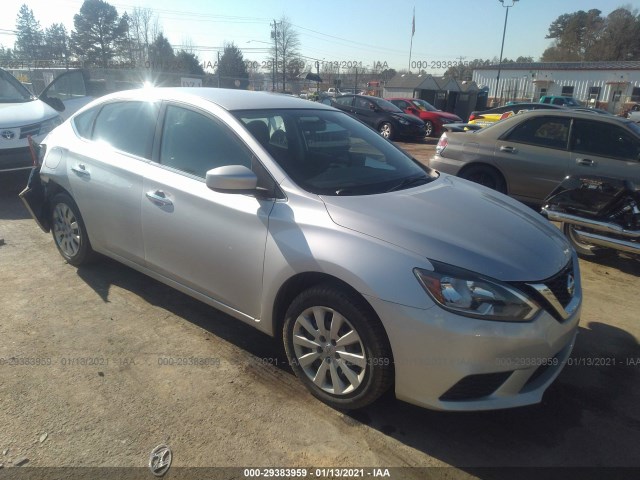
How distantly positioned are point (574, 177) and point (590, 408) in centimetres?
331

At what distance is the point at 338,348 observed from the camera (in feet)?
8.20

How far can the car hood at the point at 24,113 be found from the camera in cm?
668

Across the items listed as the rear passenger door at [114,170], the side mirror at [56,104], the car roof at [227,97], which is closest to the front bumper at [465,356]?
the car roof at [227,97]

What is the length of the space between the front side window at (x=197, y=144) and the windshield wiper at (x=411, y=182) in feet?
3.14

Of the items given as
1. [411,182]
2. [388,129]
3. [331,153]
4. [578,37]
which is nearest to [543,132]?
[411,182]

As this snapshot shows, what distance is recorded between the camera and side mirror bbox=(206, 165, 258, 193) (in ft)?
8.54

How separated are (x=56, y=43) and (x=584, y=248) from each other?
67.9 metres

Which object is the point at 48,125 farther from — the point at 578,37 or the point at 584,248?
the point at 578,37

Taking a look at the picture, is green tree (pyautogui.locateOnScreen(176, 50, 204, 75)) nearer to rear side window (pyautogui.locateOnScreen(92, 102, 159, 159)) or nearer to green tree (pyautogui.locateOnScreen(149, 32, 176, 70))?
green tree (pyautogui.locateOnScreen(149, 32, 176, 70))

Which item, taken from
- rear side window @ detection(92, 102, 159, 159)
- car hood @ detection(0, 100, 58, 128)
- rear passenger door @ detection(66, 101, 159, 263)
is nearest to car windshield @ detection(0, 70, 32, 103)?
car hood @ detection(0, 100, 58, 128)

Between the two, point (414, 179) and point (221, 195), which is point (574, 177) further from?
point (221, 195)

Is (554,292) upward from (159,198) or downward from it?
downward

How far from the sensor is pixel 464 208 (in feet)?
9.35

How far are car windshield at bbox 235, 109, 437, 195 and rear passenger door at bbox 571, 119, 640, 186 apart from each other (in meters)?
3.53
